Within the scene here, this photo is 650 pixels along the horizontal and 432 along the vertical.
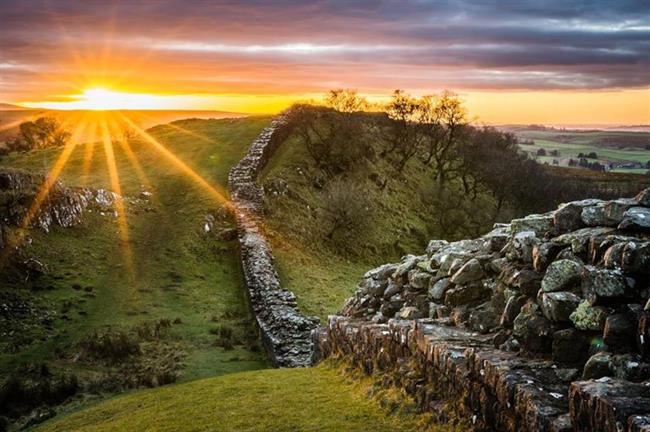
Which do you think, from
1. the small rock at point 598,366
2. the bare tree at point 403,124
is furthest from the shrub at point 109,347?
the bare tree at point 403,124

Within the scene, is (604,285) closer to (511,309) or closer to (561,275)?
(561,275)

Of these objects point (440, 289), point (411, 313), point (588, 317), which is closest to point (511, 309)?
point (588, 317)

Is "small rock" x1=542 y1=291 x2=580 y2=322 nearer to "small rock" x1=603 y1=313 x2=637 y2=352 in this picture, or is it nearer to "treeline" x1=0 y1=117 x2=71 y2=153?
"small rock" x1=603 y1=313 x2=637 y2=352

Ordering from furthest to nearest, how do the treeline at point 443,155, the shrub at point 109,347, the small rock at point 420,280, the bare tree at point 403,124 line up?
the bare tree at point 403,124
the treeline at point 443,155
the shrub at point 109,347
the small rock at point 420,280

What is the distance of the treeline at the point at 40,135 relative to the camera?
92.9 meters

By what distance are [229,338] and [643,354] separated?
19962 mm

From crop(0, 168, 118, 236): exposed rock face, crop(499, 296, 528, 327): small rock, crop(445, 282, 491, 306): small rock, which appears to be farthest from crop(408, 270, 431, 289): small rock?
crop(0, 168, 118, 236): exposed rock face

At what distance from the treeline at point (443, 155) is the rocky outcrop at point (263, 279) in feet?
26.3

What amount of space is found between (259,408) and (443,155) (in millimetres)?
66463

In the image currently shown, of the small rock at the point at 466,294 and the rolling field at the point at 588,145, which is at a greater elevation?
the rolling field at the point at 588,145

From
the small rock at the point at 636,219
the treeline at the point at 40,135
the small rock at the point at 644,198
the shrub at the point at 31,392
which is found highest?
the treeline at the point at 40,135

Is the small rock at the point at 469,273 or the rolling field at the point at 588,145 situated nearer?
the small rock at the point at 469,273

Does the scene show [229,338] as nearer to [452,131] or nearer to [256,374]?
[256,374]

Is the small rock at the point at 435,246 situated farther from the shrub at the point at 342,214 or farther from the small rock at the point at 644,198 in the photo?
the shrub at the point at 342,214
